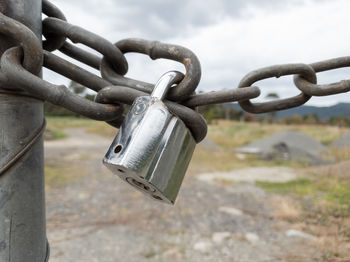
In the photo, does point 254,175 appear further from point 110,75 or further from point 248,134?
point 248,134

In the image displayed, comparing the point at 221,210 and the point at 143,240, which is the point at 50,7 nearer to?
the point at 143,240

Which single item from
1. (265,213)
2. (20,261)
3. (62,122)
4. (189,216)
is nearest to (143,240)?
(189,216)

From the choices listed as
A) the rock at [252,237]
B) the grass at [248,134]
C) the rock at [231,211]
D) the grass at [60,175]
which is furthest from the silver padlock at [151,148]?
the grass at [248,134]

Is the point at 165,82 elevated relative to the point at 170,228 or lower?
elevated

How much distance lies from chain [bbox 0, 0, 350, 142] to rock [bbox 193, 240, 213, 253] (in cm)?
255

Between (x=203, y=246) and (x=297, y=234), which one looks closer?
(x=203, y=246)

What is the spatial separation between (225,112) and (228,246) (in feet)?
107

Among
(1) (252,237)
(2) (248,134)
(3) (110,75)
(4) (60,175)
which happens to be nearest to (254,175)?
(1) (252,237)

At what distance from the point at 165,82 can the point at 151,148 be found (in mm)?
150

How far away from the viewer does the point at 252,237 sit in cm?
337

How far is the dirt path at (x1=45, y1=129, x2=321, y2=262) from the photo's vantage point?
2.95 metres

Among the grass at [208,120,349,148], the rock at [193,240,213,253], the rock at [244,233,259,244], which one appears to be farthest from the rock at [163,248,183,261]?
the grass at [208,120,349,148]

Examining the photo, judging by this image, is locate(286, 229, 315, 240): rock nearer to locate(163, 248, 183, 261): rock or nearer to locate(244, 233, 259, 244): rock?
locate(244, 233, 259, 244): rock

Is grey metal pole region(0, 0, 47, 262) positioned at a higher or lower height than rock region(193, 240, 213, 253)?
higher
